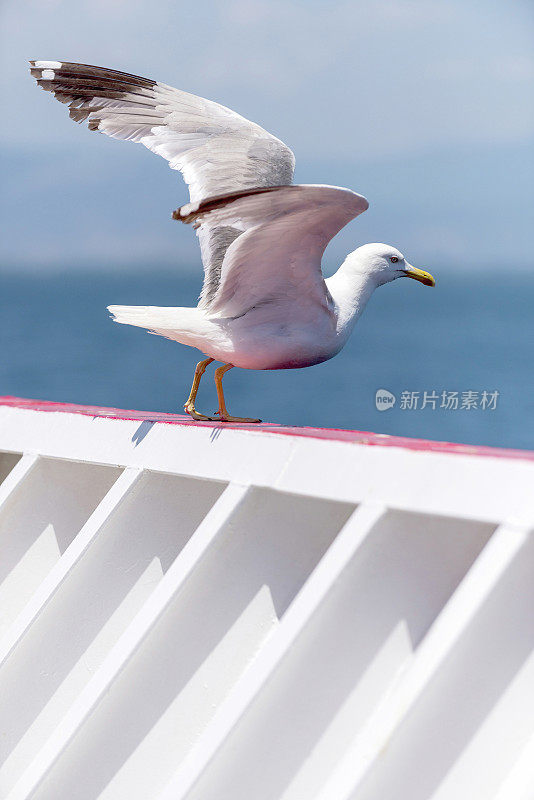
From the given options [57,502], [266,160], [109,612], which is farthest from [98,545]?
[266,160]

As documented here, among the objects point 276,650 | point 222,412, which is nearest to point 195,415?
point 222,412

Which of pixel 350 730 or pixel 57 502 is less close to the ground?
pixel 57 502

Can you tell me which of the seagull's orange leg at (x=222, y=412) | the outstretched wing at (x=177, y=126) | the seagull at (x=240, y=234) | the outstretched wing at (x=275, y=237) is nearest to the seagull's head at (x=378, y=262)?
the seagull at (x=240, y=234)

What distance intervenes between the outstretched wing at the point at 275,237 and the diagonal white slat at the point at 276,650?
33.1 inches

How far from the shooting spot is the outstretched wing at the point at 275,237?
89.6 inches

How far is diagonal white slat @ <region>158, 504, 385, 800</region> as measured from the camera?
1.56 metres

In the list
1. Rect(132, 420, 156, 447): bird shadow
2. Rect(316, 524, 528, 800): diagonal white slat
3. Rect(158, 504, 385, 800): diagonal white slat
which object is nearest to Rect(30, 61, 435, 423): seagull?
Rect(132, 420, 156, 447): bird shadow

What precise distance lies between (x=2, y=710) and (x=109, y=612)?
0.92 ft

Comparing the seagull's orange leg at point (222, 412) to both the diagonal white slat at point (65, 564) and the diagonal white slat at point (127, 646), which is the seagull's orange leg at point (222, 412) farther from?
the diagonal white slat at point (127, 646)

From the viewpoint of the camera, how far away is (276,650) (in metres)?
1.60

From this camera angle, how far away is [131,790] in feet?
5.97

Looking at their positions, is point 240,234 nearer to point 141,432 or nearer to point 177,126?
point 177,126

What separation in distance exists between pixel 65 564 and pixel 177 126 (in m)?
1.51

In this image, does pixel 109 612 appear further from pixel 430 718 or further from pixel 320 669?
pixel 430 718
